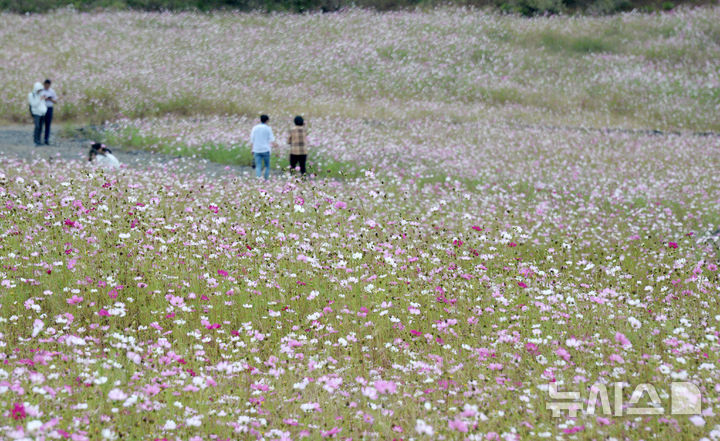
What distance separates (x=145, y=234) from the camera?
9.25m

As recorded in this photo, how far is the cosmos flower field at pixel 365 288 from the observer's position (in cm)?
490

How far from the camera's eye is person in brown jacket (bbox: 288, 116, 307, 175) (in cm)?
1673

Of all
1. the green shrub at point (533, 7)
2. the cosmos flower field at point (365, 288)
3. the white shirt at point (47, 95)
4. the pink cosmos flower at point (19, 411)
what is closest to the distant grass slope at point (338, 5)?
the green shrub at point (533, 7)

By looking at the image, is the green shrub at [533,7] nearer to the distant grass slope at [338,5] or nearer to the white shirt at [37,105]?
the distant grass slope at [338,5]

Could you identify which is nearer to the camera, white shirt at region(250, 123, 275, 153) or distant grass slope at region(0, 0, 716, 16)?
white shirt at region(250, 123, 275, 153)

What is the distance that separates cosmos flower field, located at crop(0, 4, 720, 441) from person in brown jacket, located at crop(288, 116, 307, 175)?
6.83 feet

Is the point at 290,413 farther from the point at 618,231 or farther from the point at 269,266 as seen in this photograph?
the point at 618,231

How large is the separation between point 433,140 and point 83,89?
1614 centimetres

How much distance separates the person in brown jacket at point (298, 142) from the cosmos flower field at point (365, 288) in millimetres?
2082

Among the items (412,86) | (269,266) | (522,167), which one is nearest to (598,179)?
(522,167)

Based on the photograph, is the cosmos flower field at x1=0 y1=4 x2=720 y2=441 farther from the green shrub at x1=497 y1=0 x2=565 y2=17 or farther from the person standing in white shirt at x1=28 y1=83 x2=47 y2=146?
the green shrub at x1=497 y1=0 x2=565 y2=17

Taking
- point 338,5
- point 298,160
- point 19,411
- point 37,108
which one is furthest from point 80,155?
point 338,5

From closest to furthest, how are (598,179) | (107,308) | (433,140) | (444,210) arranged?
(107,308) → (444,210) → (598,179) → (433,140)

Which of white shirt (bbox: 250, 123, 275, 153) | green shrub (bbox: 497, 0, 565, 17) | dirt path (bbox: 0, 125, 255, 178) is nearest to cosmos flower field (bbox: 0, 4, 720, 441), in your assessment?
dirt path (bbox: 0, 125, 255, 178)
